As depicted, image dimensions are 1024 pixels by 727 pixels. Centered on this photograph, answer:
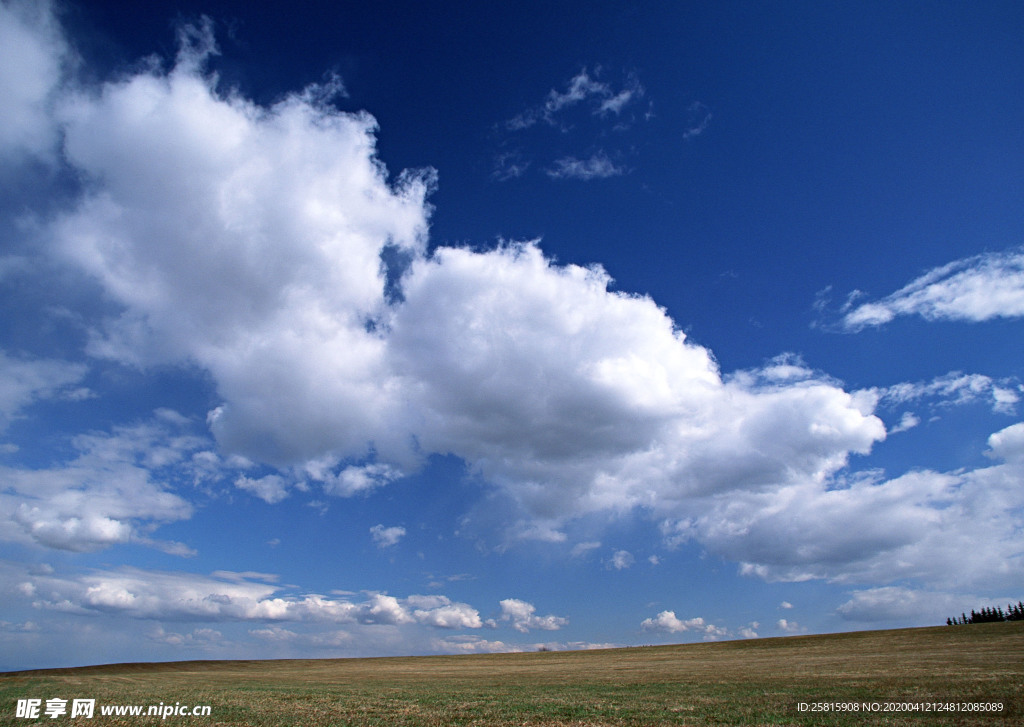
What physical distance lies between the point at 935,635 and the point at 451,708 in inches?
3372

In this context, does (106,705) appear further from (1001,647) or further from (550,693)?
(1001,647)

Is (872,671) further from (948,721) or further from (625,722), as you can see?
(625,722)

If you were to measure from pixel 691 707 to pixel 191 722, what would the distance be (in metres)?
23.7

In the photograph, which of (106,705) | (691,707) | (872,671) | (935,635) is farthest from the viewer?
(935,635)

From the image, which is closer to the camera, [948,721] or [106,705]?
[948,721]

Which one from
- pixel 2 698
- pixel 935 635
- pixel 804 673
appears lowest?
pixel 935 635

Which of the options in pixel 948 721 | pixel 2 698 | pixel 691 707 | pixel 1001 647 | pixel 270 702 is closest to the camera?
pixel 948 721

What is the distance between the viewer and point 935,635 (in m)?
75.9

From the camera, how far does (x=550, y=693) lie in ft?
112

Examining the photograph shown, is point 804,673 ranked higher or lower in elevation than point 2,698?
lower

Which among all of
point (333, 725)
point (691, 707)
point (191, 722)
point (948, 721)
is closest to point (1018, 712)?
point (948, 721)

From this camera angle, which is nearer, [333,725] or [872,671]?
[333,725]

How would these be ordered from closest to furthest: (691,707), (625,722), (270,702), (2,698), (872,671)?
1. (625,722)
2. (691,707)
3. (270,702)
4. (2,698)
5. (872,671)

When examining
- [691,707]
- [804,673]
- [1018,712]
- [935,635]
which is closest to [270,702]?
[691,707]
